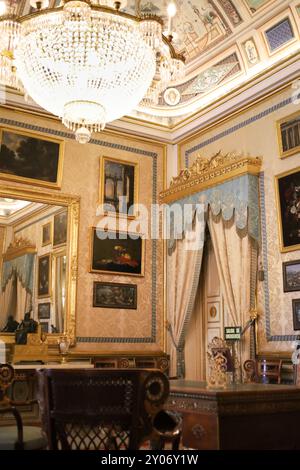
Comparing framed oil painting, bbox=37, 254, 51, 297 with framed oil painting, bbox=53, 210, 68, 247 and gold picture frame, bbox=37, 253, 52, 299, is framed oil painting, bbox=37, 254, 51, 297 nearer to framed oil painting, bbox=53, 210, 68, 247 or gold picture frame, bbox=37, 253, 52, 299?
gold picture frame, bbox=37, 253, 52, 299

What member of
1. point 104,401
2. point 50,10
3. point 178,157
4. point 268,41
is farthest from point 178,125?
point 104,401

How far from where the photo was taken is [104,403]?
2.42 metres

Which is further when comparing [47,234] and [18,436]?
[47,234]

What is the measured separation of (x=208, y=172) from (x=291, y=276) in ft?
7.35

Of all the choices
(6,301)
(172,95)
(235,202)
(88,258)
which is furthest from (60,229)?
(172,95)

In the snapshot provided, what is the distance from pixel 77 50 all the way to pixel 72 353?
4.68 metres

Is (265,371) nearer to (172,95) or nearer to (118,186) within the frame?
(118,186)

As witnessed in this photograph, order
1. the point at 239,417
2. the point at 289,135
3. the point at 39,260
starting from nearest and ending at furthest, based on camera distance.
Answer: the point at 239,417, the point at 289,135, the point at 39,260

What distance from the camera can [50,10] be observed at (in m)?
4.36

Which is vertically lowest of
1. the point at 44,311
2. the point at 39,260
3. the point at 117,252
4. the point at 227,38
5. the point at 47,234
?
the point at 44,311

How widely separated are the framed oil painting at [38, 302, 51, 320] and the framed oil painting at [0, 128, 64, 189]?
1834 mm

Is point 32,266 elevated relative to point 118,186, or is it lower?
lower

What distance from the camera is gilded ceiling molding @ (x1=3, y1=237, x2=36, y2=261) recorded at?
7.32m

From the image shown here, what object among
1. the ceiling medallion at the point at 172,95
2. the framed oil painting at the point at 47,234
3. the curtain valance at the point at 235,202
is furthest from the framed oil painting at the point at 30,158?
the curtain valance at the point at 235,202
